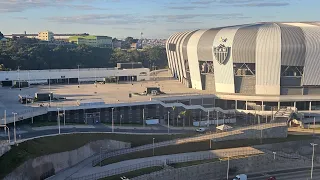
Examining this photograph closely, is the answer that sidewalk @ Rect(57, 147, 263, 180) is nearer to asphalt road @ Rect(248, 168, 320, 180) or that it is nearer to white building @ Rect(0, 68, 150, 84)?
asphalt road @ Rect(248, 168, 320, 180)

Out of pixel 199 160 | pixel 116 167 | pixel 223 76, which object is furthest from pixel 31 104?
pixel 223 76

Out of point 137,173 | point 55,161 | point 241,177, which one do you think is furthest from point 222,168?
point 55,161

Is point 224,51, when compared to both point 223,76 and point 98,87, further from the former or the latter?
point 98,87

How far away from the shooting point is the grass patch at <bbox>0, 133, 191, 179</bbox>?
42.0 metres

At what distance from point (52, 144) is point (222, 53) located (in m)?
43.7

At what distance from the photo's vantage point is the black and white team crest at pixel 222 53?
82562mm

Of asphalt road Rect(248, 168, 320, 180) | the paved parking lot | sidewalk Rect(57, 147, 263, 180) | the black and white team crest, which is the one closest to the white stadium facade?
the black and white team crest

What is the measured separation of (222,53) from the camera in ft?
273

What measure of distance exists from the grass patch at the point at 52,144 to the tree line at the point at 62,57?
6863 cm

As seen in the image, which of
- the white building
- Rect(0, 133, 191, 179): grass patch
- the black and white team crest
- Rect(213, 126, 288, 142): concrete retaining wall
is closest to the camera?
Rect(0, 133, 191, 179): grass patch

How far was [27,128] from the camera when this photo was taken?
56.6 m

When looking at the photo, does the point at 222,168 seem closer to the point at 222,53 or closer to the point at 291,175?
the point at 291,175

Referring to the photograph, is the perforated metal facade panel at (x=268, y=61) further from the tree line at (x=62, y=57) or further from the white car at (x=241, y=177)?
the tree line at (x=62, y=57)

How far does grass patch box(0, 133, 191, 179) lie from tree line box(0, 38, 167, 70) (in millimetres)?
68630
